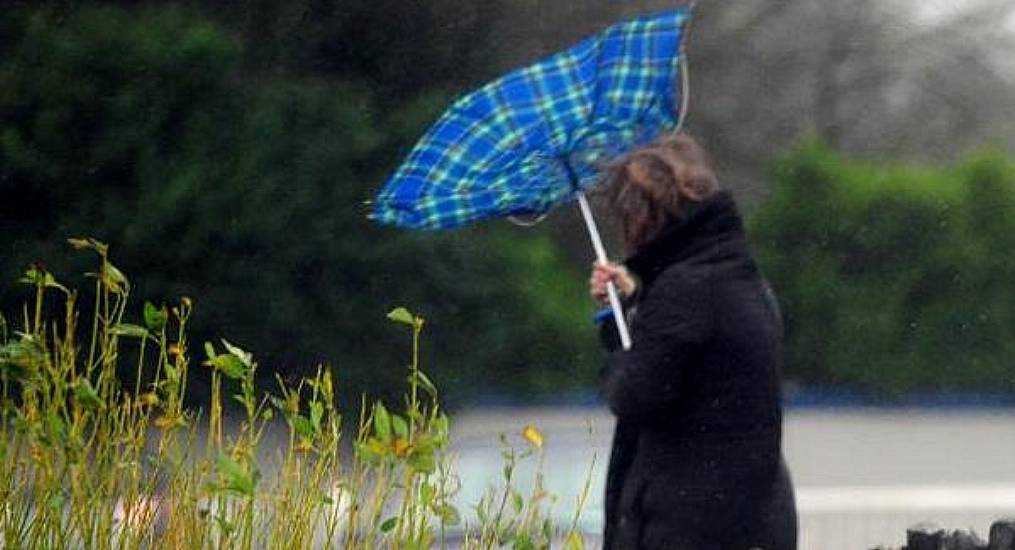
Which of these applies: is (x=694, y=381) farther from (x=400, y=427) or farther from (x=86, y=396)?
(x=86, y=396)

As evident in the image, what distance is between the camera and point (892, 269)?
19.2 m

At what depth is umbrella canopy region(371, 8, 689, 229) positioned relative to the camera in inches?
179

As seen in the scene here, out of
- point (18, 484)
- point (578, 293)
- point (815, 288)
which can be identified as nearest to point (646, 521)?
point (18, 484)

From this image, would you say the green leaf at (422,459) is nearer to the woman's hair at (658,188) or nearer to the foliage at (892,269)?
the woman's hair at (658,188)

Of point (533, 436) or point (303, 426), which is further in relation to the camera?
point (533, 436)

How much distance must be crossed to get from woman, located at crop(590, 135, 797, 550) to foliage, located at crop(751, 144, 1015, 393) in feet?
47.7

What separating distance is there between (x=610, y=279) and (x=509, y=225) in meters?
12.7

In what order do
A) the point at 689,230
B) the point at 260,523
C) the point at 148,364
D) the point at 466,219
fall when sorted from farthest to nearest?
the point at 148,364, the point at 466,219, the point at 689,230, the point at 260,523

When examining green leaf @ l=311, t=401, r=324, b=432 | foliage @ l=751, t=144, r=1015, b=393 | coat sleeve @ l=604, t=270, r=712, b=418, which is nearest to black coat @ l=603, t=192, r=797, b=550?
coat sleeve @ l=604, t=270, r=712, b=418

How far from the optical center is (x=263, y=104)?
15641mm

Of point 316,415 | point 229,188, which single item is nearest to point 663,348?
point 316,415

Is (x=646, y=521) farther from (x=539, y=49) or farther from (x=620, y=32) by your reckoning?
(x=539, y=49)

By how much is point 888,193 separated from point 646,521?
1520 cm

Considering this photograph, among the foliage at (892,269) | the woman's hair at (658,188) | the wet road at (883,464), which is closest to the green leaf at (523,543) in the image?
the woman's hair at (658,188)
